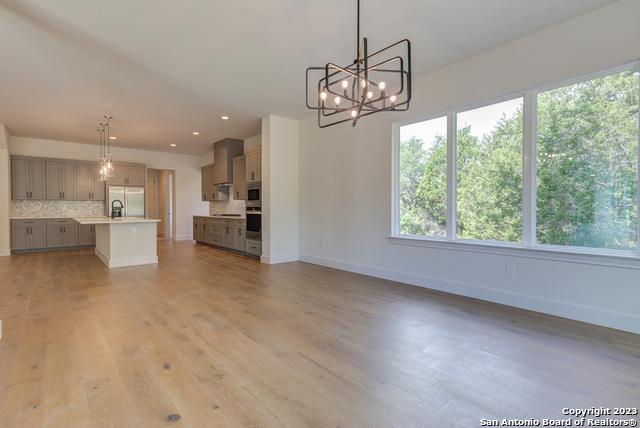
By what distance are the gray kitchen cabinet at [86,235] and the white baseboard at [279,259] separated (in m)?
5.18

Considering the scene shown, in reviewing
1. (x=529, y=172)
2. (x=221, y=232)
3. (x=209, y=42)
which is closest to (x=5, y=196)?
(x=221, y=232)

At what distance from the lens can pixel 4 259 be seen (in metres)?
6.40

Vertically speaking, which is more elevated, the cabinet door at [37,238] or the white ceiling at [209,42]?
the white ceiling at [209,42]

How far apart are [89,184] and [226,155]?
12.6 ft

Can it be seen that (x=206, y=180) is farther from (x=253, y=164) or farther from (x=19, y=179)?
(x=19, y=179)

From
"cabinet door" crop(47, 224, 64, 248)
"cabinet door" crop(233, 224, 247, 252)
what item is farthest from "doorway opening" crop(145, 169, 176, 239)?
"cabinet door" crop(233, 224, 247, 252)

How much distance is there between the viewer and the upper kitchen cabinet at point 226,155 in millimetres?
7965

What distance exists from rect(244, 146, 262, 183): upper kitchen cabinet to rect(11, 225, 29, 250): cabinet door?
5.47m

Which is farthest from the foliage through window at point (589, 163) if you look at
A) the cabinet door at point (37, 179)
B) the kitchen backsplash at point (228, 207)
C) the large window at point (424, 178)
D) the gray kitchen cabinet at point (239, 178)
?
the cabinet door at point (37, 179)

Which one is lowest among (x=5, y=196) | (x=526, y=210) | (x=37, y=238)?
(x=37, y=238)

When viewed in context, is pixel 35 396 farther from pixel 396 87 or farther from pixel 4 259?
pixel 4 259

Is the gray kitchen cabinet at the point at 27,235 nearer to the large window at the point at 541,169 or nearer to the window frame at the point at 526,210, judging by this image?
the window frame at the point at 526,210

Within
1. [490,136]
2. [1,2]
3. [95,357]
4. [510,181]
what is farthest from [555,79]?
[1,2]

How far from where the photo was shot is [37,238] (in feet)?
24.4
